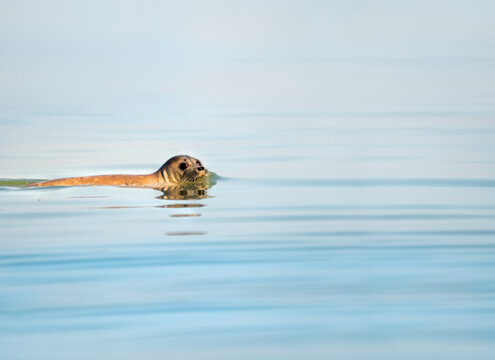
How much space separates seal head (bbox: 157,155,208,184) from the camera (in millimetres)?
18438

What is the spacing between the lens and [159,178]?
60.7 ft

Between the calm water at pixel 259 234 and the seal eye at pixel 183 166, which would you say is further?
the seal eye at pixel 183 166

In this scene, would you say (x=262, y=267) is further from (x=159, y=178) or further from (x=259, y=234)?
(x=159, y=178)

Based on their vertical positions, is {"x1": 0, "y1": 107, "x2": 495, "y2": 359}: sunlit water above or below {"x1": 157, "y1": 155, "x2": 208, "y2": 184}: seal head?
below

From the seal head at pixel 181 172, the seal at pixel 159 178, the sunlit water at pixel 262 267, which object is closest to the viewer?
the sunlit water at pixel 262 267

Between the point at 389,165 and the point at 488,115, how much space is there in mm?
9307

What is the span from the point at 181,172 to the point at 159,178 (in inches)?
13.6

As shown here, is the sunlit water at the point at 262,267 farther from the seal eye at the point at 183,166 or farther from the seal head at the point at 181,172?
the seal eye at the point at 183,166

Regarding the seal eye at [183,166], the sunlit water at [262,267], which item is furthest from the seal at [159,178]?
the sunlit water at [262,267]

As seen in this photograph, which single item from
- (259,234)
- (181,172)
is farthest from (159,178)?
(259,234)

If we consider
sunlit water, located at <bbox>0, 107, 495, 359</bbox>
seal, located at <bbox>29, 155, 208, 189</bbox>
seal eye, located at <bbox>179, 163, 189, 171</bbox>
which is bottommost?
sunlit water, located at <bbox>0, 107, 495, 359</bbox>

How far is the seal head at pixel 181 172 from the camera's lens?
18438 millimetres

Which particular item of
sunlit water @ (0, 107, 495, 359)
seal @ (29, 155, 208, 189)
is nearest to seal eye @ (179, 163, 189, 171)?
seal @ (29, 155, 208, 189)

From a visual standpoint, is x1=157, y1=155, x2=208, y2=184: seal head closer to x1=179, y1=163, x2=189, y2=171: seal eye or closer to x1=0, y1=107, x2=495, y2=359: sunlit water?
x1=179, y1=163, x2=189, y2=171: seal eye
